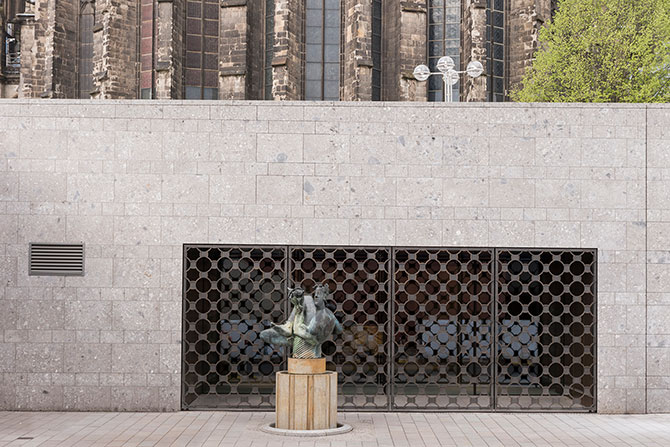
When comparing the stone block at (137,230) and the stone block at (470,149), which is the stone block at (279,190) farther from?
the stone block at (470,149)

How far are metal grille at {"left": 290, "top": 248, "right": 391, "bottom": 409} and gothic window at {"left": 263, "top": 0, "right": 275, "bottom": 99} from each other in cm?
1541

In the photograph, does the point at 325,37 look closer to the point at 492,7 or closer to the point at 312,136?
the point at 492,7

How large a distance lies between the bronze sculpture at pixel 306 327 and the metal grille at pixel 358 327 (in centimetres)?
115

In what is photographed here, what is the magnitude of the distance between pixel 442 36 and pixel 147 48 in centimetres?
1066

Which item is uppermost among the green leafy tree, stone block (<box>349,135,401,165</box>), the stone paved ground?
the green leafy tree

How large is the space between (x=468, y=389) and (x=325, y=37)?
58.1 ft

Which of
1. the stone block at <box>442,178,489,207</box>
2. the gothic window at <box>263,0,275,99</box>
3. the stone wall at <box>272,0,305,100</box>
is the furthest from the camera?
the gothic window at <box>263,0,275,99</box>

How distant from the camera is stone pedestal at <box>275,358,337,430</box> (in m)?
8.55

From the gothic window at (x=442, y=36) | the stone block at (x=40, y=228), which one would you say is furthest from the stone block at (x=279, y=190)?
the gothic window at (x=442, y=36)

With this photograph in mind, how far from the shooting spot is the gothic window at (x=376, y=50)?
26.9 m

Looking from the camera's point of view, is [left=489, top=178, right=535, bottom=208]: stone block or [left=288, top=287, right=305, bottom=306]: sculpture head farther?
[left=489, top=178, right=535, bottom=208]: stone block

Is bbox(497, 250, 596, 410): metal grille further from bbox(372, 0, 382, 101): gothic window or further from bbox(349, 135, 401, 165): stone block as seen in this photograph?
bbox(372, 0, 382, 101): gothic window

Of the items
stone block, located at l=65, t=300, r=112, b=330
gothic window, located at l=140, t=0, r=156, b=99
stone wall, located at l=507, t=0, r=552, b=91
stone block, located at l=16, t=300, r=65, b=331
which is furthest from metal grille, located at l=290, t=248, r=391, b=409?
gothic window, located at l=140, t=0, r=156, b=99

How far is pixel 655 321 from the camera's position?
33.8ft
